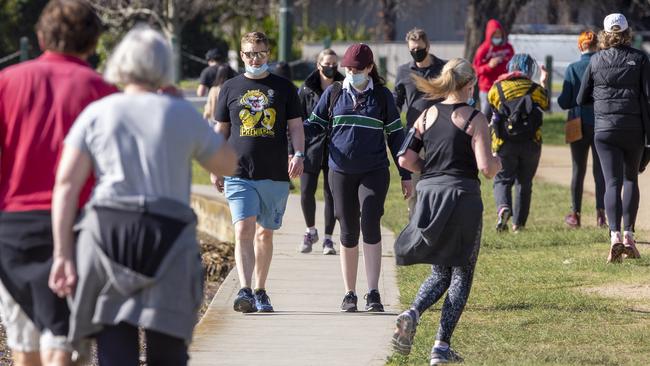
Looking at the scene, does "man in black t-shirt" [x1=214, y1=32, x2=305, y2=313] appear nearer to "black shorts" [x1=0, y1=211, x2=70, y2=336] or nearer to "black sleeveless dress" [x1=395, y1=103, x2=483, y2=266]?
"black sleeveless dress" [x1=395, y1=103, x2=483, y2=266]

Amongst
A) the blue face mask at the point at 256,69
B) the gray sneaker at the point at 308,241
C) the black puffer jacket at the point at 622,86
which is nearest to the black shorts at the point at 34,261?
the blue face mask at the point at 256,69

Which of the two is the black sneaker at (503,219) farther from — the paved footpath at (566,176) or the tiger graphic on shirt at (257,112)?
the tiger graphic on shirt at (257,112)

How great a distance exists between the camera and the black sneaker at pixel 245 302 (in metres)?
8.61

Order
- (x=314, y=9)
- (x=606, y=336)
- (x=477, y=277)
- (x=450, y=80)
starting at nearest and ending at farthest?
(x=450, y=80) → (x=606, y=336) → (x=477, y=277) → (x=314, y=9)

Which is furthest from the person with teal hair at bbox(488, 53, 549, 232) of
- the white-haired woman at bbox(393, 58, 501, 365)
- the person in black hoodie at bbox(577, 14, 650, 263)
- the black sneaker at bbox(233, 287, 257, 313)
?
the white-haired woman at bbox(393, 58, 501, 365)

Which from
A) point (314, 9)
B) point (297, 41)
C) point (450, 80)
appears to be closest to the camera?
point (450, 80)

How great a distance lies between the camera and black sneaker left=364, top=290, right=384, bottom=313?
859 cm

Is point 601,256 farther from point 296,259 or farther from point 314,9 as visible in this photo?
point 314,9

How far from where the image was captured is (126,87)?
4840mm

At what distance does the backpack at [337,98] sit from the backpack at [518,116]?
345 cm

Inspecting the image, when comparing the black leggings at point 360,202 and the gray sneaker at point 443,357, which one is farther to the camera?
the black leggings at point 360,202

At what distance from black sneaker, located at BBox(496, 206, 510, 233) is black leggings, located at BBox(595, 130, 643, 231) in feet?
5.57

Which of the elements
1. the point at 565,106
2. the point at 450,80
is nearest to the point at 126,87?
the point at 450,80

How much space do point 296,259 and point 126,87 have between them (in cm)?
632
